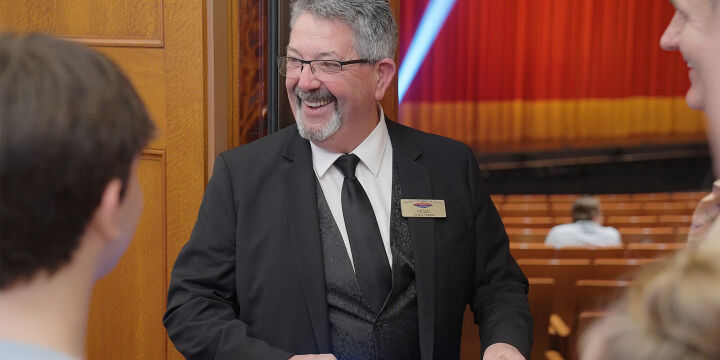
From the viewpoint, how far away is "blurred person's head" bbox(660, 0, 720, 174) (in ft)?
3.78

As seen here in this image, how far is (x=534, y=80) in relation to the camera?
1424 cm

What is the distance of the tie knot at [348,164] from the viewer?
2.13 meters

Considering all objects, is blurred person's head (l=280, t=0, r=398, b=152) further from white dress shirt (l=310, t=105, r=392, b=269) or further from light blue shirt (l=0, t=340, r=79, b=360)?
light blue shirt (l=0, t=340, r=79, b=360)

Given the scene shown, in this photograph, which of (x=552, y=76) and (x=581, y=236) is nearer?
(x=581, y=236)

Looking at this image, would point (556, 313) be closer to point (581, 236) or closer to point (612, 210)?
point (581, 236)

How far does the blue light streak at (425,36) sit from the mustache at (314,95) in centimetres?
948

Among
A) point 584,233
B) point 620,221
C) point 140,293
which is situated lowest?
point 620,221

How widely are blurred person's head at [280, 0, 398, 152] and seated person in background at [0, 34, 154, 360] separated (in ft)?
3.80

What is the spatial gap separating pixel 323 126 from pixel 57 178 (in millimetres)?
1272

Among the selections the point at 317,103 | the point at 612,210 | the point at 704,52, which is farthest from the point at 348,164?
the point at 612,210

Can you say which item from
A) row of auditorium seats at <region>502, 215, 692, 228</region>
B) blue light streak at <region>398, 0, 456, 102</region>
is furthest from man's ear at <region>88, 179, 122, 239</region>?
blue light streak at <region>398, 0, 456, 102</region>

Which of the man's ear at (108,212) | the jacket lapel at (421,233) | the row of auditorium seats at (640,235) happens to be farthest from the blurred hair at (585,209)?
the man's ear at (108,212)

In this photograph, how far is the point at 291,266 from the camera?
2.05 metres

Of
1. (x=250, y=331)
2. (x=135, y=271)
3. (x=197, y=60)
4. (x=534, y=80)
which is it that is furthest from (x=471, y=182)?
(x=534, y=80)
